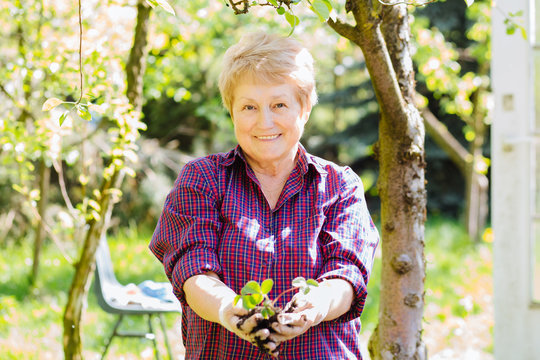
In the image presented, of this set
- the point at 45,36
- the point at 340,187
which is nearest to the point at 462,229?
the point at 45,36

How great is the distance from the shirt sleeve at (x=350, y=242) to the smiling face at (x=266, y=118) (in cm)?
20

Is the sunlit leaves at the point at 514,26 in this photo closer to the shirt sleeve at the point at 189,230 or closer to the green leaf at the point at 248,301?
the shirt sleeve at the point at 189,230

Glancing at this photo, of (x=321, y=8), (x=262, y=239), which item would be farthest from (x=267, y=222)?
(x=321, y=8)

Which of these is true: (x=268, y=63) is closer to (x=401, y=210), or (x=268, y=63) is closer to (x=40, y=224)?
(x=401, y=210)

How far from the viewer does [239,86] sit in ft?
5.37

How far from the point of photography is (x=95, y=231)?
277 cm

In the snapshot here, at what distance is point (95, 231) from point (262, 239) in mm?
1382

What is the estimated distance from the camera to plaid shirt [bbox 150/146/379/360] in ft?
5.13

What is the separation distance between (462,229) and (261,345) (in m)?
7.46

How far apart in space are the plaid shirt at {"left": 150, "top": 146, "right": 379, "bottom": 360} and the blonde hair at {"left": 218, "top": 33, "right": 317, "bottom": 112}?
0.64ft

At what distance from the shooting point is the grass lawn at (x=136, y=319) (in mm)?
3738

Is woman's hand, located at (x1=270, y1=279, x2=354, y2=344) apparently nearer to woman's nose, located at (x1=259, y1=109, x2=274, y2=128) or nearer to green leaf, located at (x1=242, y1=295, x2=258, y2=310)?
green leaf, located at (x1=242, y1=295, x2=258, y2=310)

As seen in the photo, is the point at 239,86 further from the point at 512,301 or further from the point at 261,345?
the point at 512,301

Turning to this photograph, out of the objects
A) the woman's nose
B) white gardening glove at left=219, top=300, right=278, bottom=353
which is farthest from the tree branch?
white gardening glove at left=219, top=300, right=278, bottom=353
